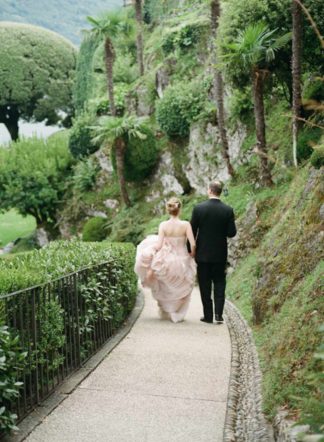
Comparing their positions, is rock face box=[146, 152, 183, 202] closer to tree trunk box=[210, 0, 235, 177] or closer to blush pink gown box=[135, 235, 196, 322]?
tree trunk box=[210, 0, 235, 177]

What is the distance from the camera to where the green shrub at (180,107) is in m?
23.2

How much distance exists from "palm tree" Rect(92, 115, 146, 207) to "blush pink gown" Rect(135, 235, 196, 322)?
601 inches

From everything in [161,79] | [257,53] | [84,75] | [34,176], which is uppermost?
[84,75]

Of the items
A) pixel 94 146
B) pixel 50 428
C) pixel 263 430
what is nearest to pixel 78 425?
pixel 50 428

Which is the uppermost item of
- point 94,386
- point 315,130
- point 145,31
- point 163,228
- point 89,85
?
point 145,31

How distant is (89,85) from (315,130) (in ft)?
87.6

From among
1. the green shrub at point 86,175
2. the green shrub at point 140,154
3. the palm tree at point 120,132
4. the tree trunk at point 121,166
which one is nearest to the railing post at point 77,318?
the palm tree at point 120,132

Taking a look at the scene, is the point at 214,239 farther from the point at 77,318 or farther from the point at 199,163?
the point at 199,163

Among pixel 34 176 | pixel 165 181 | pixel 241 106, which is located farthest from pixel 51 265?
pixel 34 176

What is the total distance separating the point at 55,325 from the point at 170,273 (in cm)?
384

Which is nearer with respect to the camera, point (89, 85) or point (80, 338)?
point (80, 338)

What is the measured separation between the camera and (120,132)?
24.2 m

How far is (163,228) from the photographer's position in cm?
917

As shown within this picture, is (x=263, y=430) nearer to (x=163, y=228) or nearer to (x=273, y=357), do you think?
(x=273, y=357)
